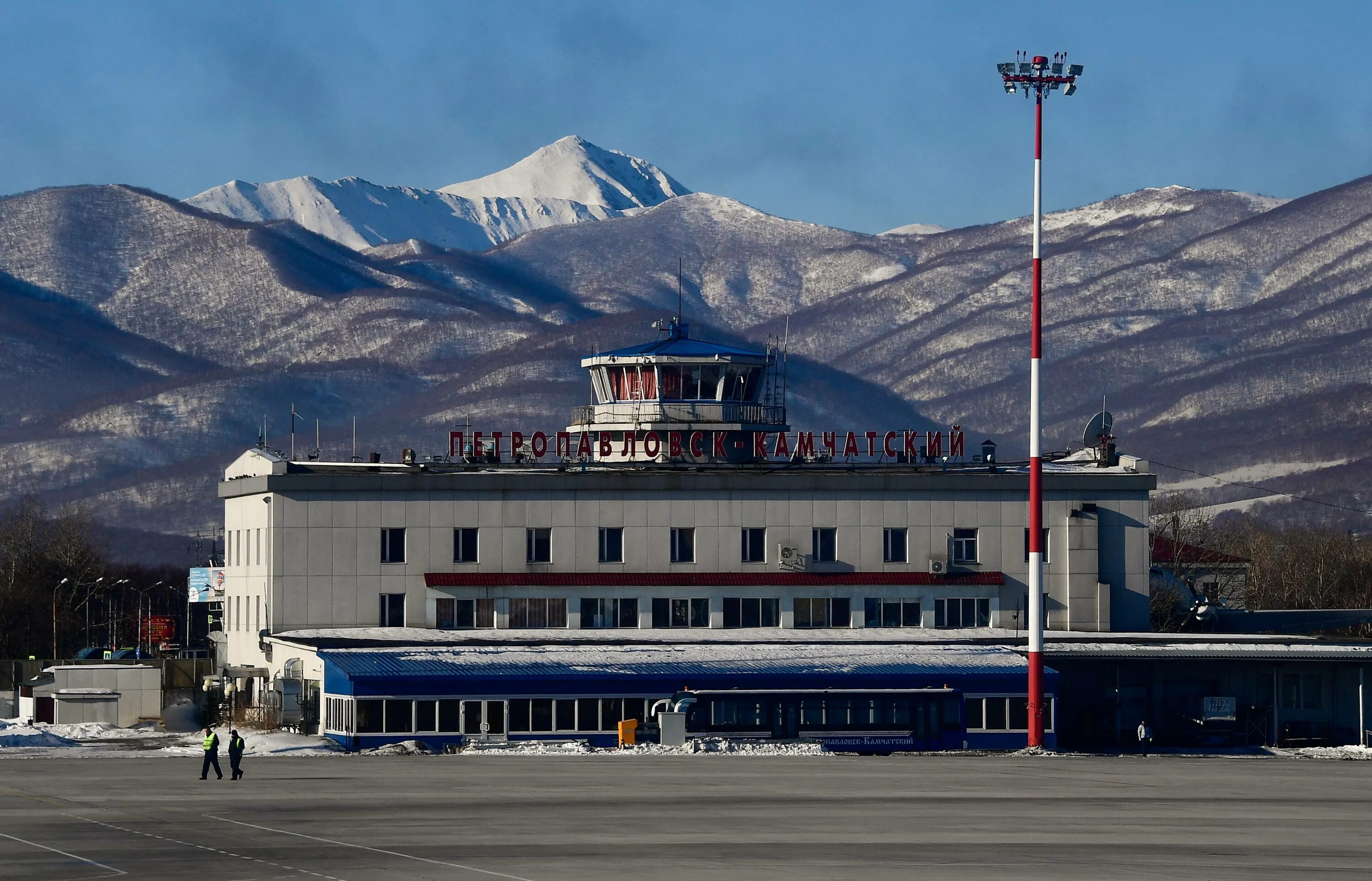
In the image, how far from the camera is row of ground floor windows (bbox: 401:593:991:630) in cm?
9669

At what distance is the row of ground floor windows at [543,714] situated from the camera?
80.7 meters

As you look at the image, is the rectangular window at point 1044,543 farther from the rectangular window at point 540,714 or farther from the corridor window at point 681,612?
the rectangular window at point 540,714

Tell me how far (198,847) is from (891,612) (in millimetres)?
59687

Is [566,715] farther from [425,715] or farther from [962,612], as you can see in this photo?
[962,612]

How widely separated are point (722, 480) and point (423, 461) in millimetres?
15533

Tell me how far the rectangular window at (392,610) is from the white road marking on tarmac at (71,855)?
50452 millimetres

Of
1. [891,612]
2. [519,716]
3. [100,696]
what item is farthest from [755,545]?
[100,696]

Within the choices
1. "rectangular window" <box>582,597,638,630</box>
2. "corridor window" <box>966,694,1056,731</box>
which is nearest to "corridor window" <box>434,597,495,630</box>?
"rectangular window" <box>582,597,638,630</box>

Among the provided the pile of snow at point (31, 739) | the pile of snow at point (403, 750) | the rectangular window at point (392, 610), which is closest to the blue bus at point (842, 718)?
the pile of snow at point (403, 750)

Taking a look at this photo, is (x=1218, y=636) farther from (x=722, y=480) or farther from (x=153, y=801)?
(x=153, y=801)

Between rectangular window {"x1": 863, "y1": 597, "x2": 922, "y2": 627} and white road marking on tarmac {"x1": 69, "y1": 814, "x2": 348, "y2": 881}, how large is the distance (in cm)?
5356

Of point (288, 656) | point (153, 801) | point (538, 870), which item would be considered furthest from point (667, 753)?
point (538, 870)

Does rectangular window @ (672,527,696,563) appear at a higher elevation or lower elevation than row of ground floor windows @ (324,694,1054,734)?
higher

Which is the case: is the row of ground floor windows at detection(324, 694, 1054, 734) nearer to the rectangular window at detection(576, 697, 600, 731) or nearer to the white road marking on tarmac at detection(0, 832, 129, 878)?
the rectangular window at detection(576, 697, 600, 731)
